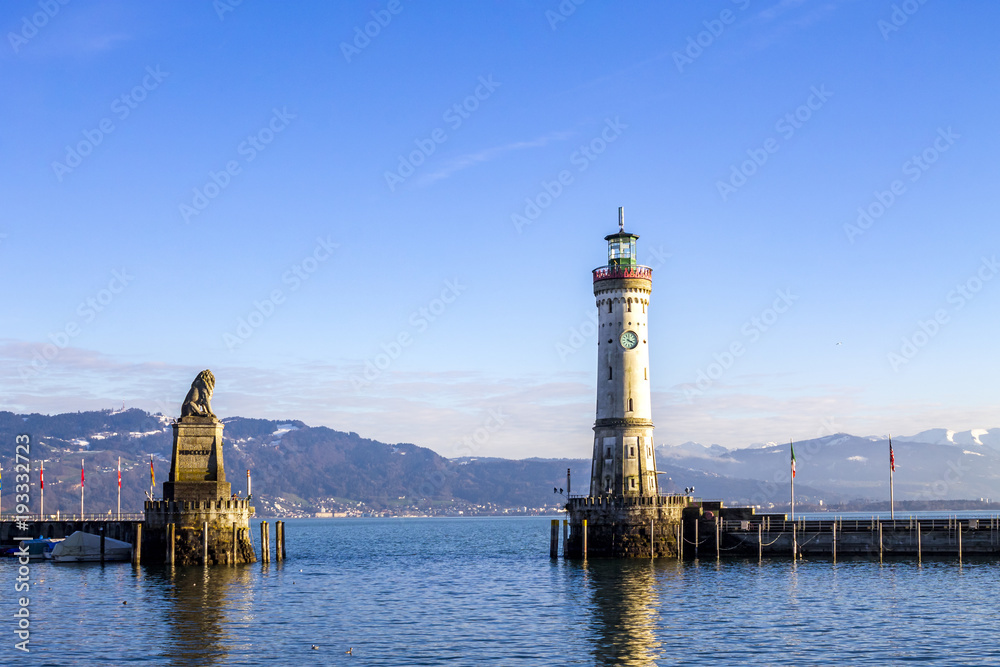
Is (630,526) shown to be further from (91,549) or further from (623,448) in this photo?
(91,549)

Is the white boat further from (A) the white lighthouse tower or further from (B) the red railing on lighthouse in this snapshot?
(B) the red railing on lighthouse

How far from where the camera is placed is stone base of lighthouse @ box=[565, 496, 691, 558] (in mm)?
93250

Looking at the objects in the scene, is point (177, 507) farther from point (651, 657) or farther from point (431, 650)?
point (651, 657)

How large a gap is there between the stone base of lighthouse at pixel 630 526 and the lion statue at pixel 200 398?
3170 centimetres

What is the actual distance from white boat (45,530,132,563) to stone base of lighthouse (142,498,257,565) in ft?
38.4

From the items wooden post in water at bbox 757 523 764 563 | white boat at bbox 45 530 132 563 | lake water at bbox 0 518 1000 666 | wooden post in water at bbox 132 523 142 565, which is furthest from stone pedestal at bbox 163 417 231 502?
wooden post in water at bbox 757 523 764 563

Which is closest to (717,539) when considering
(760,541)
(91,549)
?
(760,541)

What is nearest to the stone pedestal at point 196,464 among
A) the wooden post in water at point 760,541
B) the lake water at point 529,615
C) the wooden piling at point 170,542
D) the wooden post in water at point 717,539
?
the wooden piling at point 170,542

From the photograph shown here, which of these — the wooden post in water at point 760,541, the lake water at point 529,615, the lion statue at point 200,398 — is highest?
the lion statue at point 200,398

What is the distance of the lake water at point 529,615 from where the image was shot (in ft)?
170

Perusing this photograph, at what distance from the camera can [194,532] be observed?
3484 inches

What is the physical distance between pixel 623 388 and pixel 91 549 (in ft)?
167

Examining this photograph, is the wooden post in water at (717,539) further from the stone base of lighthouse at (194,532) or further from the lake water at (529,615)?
the stone base of lighthouse at (194,532)

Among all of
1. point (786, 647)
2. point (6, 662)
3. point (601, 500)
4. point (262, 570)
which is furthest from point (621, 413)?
point (6, 662)
